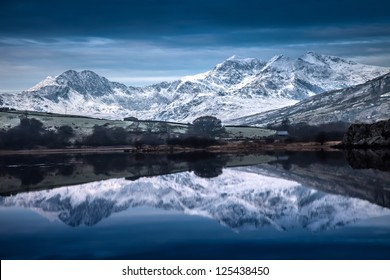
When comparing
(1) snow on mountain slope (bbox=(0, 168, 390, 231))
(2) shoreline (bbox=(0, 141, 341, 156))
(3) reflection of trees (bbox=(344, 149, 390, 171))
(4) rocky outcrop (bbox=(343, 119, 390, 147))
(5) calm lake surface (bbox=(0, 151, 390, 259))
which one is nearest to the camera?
(5) calm lake surface (bbox=(0, 151, 390, 259))

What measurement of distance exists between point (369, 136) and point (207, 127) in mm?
81588

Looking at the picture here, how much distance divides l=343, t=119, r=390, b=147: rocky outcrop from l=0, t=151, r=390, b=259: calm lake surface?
51.2 m

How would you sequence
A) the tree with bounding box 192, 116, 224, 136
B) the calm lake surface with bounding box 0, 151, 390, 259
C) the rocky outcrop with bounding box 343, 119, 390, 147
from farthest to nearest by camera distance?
the tree with bounding box 192, 116, 224, 136 → the rocky outcrop with bounding box 343, 119, 390, 147 → the calm lake surface with bounding box 0, 151, 390, 259

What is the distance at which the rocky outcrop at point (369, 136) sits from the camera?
8594 centimetres

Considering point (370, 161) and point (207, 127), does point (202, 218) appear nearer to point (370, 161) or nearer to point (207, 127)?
point (370, 161)

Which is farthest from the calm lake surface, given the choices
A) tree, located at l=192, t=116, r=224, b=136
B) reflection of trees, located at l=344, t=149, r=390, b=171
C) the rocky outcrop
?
tree, located at l=192, t=116, r=224, b=136

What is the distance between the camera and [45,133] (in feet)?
427

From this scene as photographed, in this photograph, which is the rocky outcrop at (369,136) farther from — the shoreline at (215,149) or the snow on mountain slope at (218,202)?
the snow on mountain slope at (218,202)

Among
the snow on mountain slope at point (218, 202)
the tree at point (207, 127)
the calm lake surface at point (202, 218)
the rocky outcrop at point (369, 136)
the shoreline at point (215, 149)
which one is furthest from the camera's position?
the tree at point (207, 127)

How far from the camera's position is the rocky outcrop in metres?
85.9

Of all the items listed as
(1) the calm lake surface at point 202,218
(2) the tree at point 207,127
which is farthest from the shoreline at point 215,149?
(1) the calm lake surface at point 202,218

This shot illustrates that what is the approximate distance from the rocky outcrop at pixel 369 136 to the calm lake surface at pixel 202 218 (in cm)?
5125

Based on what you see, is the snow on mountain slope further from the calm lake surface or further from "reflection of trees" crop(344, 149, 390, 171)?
"reflection of trees" crop(344, 149, 390, 171)
